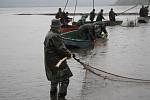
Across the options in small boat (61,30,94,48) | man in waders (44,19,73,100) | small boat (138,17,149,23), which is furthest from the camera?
small boat (138,17,149,23)

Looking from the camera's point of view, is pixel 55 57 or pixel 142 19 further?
pixel 142 19

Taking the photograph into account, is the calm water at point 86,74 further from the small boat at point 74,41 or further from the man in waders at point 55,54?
the man in waders at point 55,54

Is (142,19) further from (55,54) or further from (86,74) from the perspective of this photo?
(55,54)

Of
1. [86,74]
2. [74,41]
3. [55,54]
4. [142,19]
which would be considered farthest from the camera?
[142,19]

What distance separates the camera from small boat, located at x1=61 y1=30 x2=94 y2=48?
1861 centimetres

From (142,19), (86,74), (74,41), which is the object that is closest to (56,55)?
(86,74)

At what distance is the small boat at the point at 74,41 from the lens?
1861cm

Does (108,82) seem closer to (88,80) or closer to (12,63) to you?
(88,80)

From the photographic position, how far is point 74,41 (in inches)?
735

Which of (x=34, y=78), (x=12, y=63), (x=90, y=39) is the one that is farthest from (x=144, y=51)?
(x=34, y=78)

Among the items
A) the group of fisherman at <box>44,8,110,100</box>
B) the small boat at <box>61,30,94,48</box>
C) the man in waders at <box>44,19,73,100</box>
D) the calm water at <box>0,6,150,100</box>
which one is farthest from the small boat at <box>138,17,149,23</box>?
the man in waders at <box>44,19,73,100</box>

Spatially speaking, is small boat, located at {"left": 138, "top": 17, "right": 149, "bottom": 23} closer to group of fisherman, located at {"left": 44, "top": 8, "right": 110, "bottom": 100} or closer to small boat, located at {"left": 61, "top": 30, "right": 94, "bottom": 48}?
small boat, located at {"left": 61, "top": 30, "right": 94, "bottom": 48}

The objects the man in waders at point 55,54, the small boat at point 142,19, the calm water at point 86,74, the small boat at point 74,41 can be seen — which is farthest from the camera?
the small boat at point 142,19

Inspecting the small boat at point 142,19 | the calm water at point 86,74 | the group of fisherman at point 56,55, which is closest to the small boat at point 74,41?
the calm water at point 86,74
